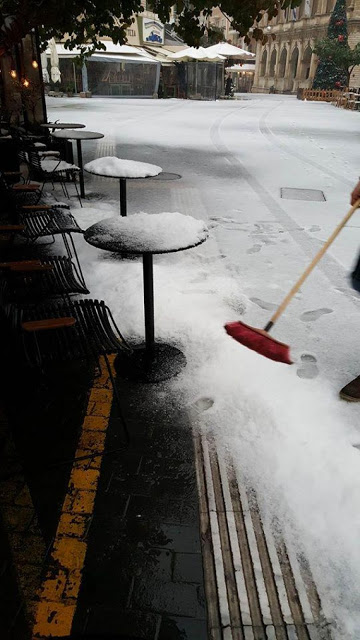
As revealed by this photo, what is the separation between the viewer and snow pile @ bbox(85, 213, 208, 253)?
3.02m

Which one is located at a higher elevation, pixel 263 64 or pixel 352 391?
pixel 263 64

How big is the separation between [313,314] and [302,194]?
5167 mm

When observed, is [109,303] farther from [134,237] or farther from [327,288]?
[327,288]

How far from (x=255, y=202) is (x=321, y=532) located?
6894 mm

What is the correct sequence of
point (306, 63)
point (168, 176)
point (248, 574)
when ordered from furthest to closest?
point (306, 63) → point (168, 176) → point (248, 574)

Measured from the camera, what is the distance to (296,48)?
50656mm

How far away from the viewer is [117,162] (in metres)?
5.32

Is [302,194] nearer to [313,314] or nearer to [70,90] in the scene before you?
[313,314]

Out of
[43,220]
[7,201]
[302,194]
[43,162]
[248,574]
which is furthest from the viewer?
[302,194]

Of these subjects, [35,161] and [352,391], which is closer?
[352,391]

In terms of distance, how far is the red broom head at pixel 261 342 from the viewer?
109 inches

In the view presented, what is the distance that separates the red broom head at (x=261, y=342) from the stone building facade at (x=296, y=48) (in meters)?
47.2

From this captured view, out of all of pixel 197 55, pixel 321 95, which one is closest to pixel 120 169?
pixel 197 55

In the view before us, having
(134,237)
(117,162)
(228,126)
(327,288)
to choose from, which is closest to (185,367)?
(134,237)
